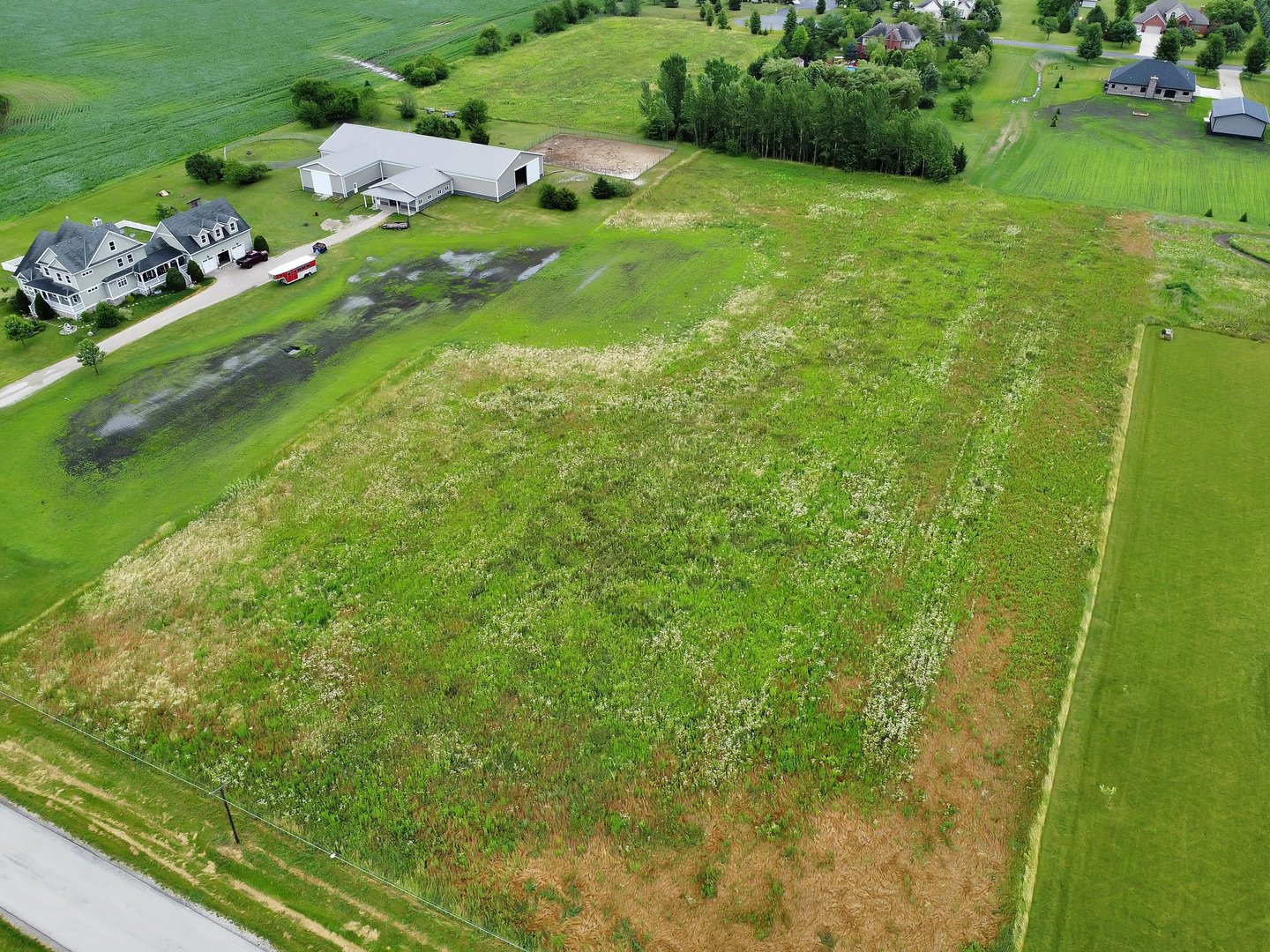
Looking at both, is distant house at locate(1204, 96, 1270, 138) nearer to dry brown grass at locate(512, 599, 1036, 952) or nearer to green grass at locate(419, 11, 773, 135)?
green grass at locate(419, 11, 773, 135)

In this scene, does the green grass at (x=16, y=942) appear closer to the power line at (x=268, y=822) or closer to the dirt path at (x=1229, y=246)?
the power line at (x=268, y=822)

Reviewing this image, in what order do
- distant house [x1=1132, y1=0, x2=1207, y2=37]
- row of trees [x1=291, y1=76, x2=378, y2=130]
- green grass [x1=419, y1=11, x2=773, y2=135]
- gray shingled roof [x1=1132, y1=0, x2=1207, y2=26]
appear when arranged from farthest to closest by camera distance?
gray shingled roof [x1=1132, y1=0, x2=1207, y2=26] < distant house [x1=1132, y1=0, x2=1207, y2=37] < green grass [x1=419, y1=11, x2=773, y2=135] < row of trees [x1=291, y1=76, x2=378, y2=130]

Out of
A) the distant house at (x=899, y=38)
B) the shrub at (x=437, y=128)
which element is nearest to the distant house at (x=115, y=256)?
the shrub at (x=437, y=128)

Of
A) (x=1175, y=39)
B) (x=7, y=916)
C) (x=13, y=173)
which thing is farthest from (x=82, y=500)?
(x=1175, y=39)

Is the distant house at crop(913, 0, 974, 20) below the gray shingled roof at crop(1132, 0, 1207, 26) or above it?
above

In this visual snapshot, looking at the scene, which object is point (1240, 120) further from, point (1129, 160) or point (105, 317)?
point (105, 317)

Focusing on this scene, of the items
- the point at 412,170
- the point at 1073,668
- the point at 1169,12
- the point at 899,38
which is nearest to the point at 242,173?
the point at 412,170

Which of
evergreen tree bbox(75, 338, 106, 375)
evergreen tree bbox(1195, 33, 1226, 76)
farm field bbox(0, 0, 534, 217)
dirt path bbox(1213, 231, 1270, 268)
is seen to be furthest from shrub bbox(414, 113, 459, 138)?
evergreen tree bbox(1195, 33, 1226, 76)
